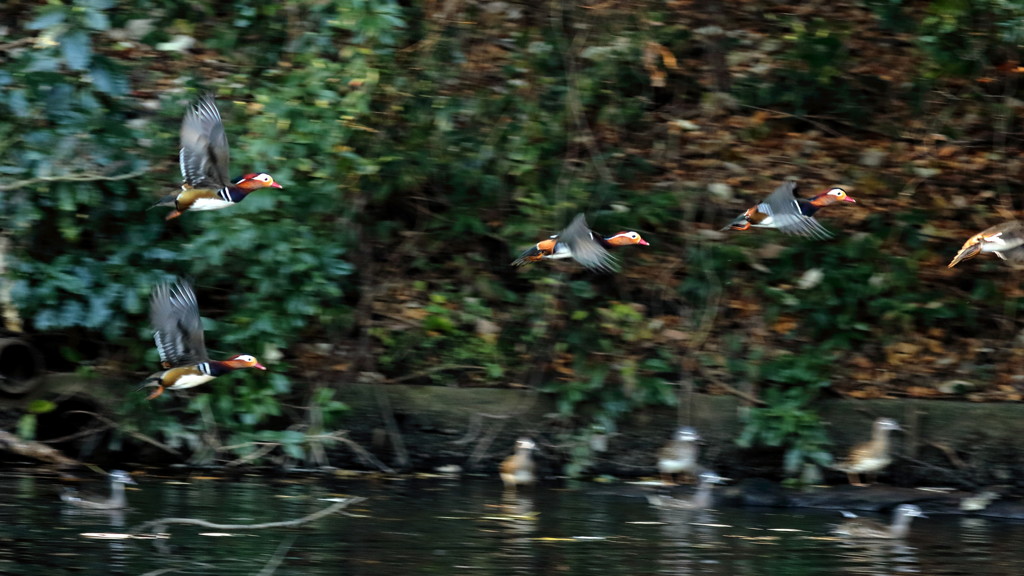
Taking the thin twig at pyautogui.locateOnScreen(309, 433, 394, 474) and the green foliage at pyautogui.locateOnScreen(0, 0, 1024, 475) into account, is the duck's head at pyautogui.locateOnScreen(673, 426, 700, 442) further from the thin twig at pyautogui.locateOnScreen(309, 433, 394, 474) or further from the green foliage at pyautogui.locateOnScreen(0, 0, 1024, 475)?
the thin twig at pyautogui.locateOnScreen(309, 433, 394, 474)

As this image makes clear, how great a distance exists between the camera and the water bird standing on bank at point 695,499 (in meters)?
7.99

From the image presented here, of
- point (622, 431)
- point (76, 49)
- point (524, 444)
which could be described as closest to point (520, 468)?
point (524, 444)

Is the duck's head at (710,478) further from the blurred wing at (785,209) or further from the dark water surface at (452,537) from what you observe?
the blurred wing at (785,209)

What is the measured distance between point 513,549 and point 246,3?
5584mm

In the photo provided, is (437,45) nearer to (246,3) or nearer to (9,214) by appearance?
(246,3)

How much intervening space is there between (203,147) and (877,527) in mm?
4331

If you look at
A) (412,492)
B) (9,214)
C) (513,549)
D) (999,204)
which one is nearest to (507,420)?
(412,492)

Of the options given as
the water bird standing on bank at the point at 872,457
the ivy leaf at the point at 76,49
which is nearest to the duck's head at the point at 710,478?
the water bird standing on bank at the point at 872,457

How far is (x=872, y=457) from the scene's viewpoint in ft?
28.8

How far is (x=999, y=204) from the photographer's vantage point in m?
10.8

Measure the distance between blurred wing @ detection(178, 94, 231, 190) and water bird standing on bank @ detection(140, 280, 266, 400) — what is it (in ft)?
2.62

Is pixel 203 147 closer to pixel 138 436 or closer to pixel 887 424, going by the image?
pixel 138 436

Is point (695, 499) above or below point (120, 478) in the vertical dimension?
below

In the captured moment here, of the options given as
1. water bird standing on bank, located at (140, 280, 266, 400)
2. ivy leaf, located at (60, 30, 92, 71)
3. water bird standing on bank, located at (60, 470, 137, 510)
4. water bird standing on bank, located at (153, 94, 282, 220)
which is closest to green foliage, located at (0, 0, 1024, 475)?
ivy leaf, located at (60, 30, 92, 71)
